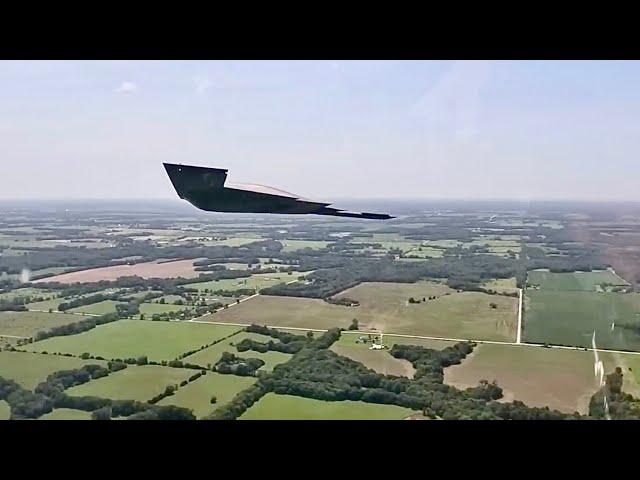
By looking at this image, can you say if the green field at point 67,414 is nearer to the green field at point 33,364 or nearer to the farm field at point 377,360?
the green field at point 33,364

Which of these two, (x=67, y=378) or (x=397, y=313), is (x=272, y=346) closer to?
(x=397, y=313)

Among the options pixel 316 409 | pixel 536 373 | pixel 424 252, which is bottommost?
pixel 536 373

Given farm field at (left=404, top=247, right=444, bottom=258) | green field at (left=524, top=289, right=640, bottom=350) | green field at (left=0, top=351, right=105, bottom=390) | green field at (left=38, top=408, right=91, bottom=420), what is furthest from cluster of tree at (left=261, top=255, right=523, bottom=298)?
green field at (left=38, top=408, right=91, bottom=420)

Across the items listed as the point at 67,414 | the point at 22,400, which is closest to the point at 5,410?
the point at 22,400

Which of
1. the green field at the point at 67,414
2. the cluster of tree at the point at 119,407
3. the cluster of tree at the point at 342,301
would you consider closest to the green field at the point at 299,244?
the cluster of tree at the point at 342,301
